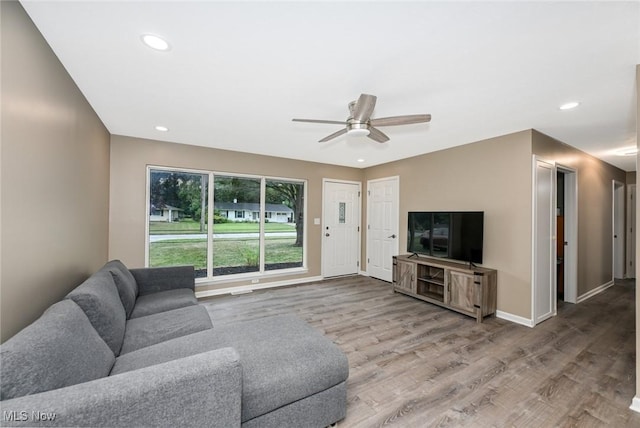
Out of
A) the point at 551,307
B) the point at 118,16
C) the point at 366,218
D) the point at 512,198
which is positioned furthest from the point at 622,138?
the point at 118,16

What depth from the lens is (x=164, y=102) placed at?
2.58 m

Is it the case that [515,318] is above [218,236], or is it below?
below

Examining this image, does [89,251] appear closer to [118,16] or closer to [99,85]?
[99,85]

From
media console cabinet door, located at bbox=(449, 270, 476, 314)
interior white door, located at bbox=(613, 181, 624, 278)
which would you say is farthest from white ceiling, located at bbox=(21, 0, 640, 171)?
interior white door, located at bbox=(613, 181, 624, 278)

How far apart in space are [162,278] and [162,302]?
1.87 feet

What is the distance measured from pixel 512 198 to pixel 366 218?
2872 millimetres

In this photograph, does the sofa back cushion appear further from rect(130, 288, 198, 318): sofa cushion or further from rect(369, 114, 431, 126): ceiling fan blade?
rect(369, 114, 431, 126): ceiling fan blade

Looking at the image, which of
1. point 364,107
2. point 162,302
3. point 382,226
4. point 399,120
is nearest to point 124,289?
point 162,302

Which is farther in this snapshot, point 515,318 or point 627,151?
point 627,151

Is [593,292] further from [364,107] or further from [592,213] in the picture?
[364,107]

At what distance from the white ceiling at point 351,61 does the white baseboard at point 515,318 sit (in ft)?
7.83

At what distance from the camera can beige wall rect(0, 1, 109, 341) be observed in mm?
1315

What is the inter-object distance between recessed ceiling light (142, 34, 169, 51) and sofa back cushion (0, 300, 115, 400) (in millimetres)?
1685

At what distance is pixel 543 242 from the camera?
331 cm
